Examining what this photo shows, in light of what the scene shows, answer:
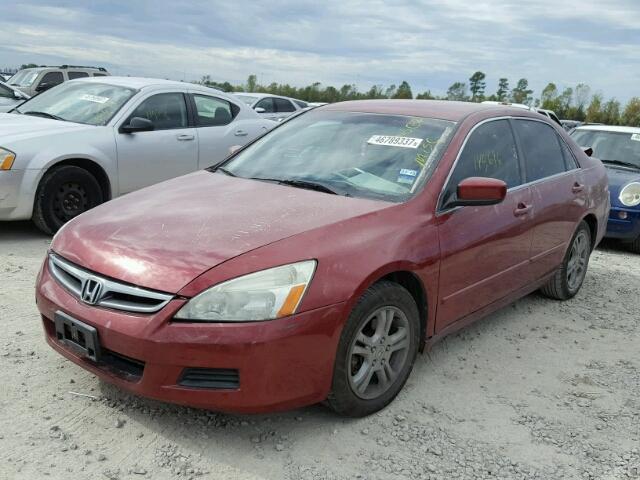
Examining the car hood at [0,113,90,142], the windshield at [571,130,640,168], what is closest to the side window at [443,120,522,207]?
the car hood at [0,113,90,142]

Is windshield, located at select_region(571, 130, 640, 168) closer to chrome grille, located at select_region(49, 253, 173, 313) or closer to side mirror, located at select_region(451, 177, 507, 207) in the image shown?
side mirror, located at select_region(451, 177, 507, 207)

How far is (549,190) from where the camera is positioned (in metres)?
4.48

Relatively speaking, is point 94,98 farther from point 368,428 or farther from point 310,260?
point 368,428

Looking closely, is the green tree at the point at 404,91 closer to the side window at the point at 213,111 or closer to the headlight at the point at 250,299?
the side window at the point at 213,111

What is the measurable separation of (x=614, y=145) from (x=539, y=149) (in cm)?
461

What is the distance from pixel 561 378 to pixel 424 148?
1.59 metres

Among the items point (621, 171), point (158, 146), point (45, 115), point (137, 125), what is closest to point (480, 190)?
point (137, 125)

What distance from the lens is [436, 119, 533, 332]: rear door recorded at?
11.3 ft

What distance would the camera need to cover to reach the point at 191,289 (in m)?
2.56

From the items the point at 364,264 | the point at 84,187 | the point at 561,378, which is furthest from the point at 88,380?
the point at 84,187

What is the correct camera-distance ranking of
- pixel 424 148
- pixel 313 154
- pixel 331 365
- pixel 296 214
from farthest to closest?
pixel 313 154 < pixel 424 148 < pixel 296 214 < pixel 331 365

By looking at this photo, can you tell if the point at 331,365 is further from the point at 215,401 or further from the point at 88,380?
the point at 88,380

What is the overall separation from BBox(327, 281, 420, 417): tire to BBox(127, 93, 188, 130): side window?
4544 mm

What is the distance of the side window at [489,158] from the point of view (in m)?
3.60
